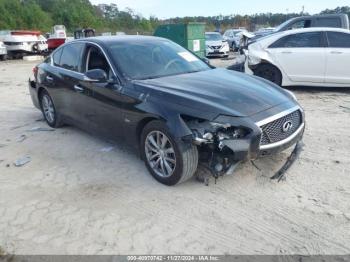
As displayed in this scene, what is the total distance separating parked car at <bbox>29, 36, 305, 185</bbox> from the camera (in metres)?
3.65

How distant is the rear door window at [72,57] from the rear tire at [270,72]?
493cm

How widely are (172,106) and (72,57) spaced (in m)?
2.57

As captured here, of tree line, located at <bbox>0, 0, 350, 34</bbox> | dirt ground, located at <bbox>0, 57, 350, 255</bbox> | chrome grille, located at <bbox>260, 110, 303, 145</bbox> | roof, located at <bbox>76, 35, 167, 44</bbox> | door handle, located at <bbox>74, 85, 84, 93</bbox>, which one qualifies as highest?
tree line, located at <bbox>0, 0, 350, 34</bbox>

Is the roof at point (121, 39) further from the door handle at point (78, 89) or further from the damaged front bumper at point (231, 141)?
the damaged front bumper at point (231, 141)

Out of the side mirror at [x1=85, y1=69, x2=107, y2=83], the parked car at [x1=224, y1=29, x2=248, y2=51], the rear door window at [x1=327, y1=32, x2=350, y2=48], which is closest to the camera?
the side mirror at [x1=85, y1=69, x2=107, y2=83]

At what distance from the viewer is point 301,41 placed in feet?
28.2

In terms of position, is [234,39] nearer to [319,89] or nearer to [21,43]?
[21,43]

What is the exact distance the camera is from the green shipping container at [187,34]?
545 inches

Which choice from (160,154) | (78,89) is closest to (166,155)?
(160,154)

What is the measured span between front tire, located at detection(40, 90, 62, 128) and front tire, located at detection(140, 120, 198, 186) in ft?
8.88

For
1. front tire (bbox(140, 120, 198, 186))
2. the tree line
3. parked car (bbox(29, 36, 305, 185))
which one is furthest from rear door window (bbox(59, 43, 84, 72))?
the tree line

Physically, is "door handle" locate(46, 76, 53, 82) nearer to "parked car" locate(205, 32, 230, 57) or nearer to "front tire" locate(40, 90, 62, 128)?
"front tire" locate(40, 90, 62, 128)

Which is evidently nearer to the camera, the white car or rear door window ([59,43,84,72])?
rear door window ([59,43,84,72])

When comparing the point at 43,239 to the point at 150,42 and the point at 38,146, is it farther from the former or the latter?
the point at 150,42
